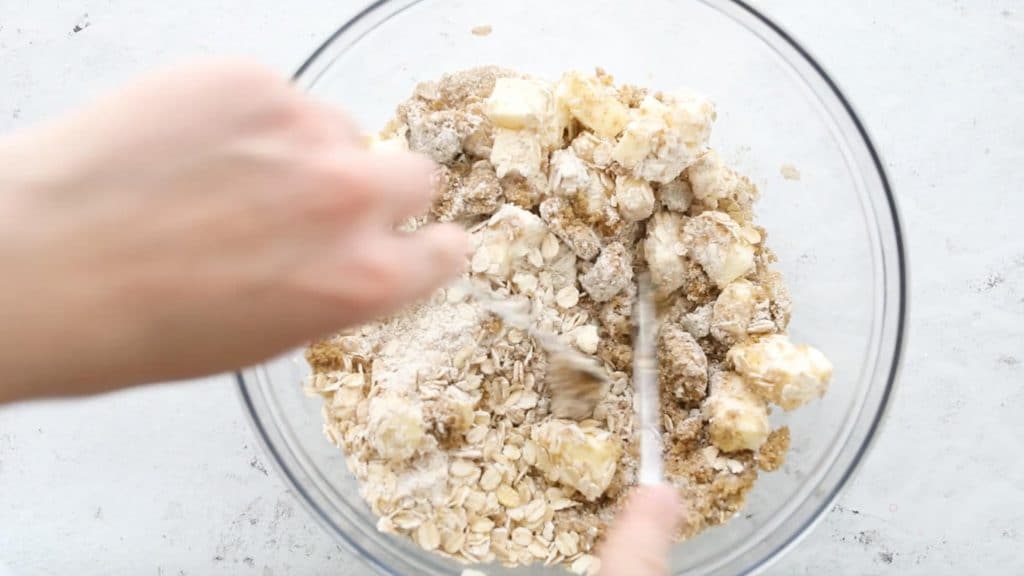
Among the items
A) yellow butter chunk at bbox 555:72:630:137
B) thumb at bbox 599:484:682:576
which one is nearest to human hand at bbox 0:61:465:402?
thumb at bbox 599:484:682:576

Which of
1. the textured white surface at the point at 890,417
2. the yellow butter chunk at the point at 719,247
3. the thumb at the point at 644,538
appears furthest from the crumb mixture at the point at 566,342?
the textured white surface at the point at 890,417

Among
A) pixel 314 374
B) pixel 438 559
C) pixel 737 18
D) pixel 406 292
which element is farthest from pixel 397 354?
pixel 737 18

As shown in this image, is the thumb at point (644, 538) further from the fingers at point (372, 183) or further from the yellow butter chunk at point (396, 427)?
the fingers at point (372, 183)

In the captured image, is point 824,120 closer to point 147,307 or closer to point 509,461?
point 509,461

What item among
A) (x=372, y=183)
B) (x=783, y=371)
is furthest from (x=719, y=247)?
(x=372, y=183)

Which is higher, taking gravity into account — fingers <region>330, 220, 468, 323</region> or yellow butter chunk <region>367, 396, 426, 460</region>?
fingers <region>330, 220, 468, 323</region>

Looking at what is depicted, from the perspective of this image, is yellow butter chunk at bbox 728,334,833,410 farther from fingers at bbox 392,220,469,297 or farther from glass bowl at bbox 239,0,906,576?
fingers at bbox 392,220,469,297
